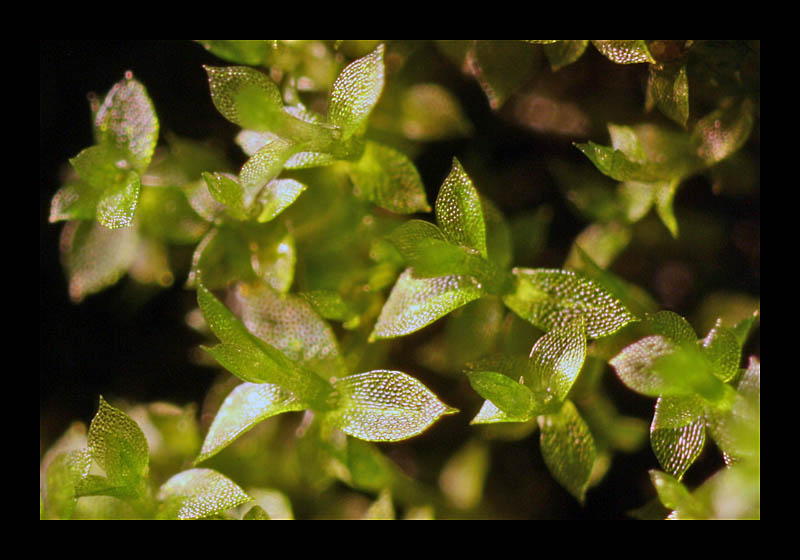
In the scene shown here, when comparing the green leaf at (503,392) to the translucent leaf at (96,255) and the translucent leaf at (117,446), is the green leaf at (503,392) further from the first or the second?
the translucent leaf at (96,255)

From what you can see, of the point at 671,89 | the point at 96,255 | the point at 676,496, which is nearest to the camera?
the point at 676,496

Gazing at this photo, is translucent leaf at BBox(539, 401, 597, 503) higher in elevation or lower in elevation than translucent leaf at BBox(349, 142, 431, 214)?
lower

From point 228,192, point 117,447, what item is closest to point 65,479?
point 117,447

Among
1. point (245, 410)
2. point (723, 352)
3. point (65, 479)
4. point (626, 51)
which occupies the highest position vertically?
point (626, 51)

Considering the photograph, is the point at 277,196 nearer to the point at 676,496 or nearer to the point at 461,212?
the point at 461,212

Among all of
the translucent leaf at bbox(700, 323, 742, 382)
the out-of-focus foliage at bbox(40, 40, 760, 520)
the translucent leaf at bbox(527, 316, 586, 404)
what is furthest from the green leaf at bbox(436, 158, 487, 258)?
the translucent leaf at bbox(700, 323, 742, 382)

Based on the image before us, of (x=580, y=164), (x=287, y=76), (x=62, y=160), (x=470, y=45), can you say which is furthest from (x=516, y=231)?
(x=62, y=160)

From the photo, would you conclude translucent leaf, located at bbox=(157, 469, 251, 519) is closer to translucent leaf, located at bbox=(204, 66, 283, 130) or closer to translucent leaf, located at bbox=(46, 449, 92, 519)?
translucent leaf, located at bbox=(46, 449, 92, 519)
